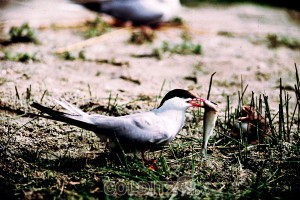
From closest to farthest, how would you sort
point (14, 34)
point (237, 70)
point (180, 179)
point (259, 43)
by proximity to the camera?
point (180, 179)
point (237, 70)
point (14, 34)
point (259, 43)

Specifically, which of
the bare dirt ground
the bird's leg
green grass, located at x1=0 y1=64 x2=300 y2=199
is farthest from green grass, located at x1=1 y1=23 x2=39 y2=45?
the bird's leg

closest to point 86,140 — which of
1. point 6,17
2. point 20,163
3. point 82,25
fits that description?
point 20,163

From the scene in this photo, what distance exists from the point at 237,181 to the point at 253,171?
0.12 meters

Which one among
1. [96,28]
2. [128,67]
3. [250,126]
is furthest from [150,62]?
[250,126]

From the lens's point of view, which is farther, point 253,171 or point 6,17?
point 6,17

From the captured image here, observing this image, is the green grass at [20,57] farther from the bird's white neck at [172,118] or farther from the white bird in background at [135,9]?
the bird's white neck at [172,118]

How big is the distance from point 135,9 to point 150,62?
1149 millimetres

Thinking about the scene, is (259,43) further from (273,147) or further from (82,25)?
(273,147)

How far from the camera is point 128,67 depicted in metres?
3.69

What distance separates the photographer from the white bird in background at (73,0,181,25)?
485cm

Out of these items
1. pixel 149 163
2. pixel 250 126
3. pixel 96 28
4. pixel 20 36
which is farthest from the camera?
pixel 96 28

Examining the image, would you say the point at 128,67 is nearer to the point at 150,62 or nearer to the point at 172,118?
the point at 150,62

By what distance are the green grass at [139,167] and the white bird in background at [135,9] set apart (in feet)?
8.25

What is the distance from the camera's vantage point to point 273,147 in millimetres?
2281
